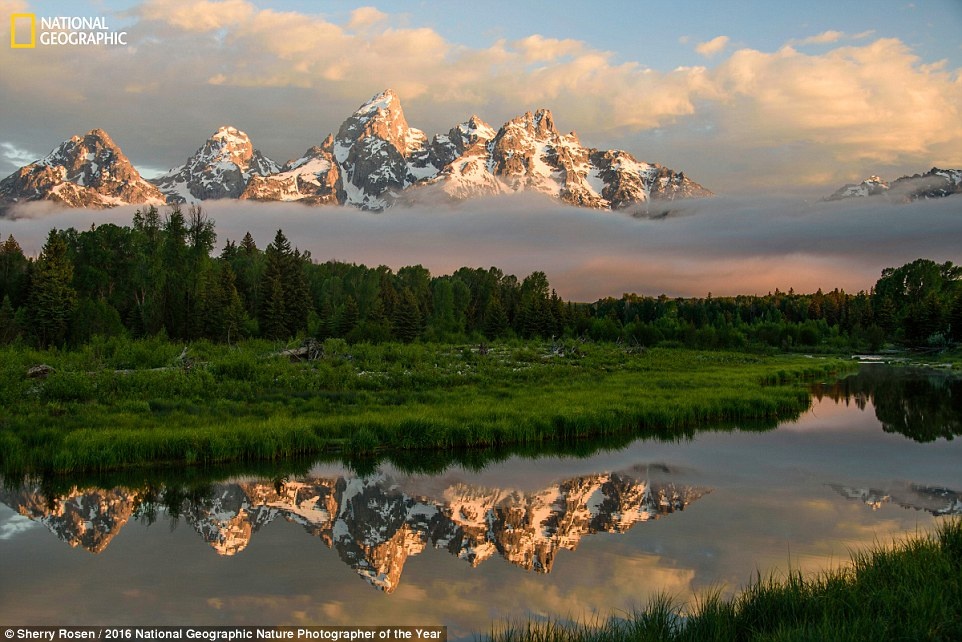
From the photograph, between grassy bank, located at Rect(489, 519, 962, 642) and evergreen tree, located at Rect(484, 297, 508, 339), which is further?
evergreen tree, located at Rect(484, 297, 508, 339)

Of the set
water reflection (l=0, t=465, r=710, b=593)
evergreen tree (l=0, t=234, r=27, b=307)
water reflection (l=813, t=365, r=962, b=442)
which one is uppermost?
evergreen tree (l=0, t=234, r=27, b=307)

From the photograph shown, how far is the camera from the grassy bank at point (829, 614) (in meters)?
7.57

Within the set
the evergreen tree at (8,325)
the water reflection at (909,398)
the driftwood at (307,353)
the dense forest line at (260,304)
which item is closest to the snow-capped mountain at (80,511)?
the driftwood at (307,353)

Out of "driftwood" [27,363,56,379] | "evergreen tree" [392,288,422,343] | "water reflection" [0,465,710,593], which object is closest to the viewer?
"water reflection" [0,465,710,593]

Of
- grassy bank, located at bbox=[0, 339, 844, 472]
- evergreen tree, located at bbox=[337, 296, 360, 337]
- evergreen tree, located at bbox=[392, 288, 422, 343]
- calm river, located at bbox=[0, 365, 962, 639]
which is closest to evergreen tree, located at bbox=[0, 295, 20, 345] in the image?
grassy bank, located at bbox=[0, 339, 844, 472]

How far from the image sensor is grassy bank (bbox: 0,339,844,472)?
68.5 ft

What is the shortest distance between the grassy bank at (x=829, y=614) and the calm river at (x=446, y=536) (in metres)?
2.22

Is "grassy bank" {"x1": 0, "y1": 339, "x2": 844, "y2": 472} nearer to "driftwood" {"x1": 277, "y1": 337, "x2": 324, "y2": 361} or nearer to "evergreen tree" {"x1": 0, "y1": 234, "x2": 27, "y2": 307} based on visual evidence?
"driftwood" {"x1": 277, "y1": 337, "x2": 324, "y2": 361}

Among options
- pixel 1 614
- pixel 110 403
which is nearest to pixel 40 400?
pixel 110 403

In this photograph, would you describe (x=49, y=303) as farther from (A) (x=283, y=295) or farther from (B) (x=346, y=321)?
(B) (x=346, y=321)

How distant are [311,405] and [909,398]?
130ft

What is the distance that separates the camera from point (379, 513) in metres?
16.7

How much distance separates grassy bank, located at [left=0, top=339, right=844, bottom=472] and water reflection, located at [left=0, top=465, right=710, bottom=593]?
8.74 feet

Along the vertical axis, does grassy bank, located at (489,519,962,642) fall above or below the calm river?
above
